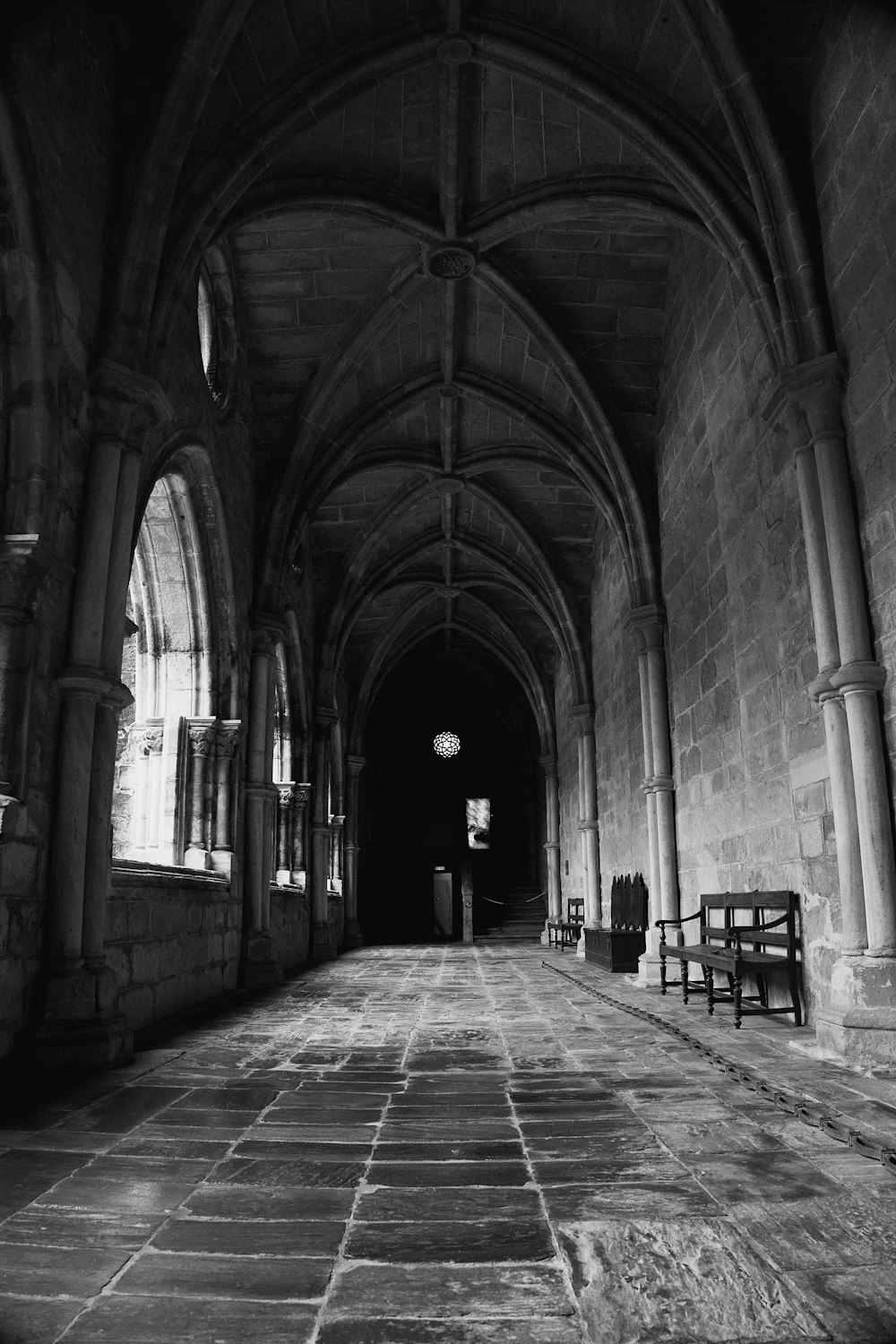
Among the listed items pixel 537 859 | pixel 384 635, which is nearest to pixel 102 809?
pixel 384 635

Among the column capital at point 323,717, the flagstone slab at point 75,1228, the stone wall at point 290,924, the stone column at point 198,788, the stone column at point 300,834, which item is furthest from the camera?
the column capital at point 323,717

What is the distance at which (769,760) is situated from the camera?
723cm

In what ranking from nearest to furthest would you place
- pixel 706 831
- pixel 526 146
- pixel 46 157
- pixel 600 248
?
pixel 46 157
pixel 526 146
pixel 706 831
pixel 600 248

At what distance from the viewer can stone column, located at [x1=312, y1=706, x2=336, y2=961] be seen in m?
14.6

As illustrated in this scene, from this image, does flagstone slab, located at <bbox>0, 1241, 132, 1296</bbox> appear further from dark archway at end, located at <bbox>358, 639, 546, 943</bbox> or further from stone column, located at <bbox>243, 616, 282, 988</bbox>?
dark archway at end, located at <bbox>358, 639, 546, 943</bbox>

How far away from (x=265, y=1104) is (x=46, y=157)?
504 cm

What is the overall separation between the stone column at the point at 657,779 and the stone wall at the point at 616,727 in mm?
1206

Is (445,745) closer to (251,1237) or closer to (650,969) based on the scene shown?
(650,969)

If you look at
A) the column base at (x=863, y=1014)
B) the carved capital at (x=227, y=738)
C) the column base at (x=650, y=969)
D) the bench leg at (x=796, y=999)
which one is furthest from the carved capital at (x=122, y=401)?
the column base at (x=650, y=969)

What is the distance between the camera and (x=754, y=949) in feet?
23.1

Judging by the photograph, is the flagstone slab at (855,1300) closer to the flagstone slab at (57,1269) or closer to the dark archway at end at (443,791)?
the flagstone slab at (57,1269)

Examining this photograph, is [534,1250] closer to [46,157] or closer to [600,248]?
[46,157]

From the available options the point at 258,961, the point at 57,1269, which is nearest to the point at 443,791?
the point at 258,961

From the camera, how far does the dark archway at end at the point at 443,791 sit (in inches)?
1003
